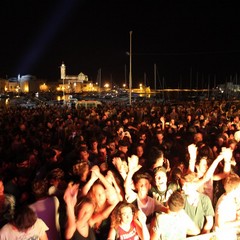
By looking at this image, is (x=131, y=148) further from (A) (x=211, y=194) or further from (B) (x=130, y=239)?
(B) (x=130, y=239)

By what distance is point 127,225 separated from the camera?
3.62 metres

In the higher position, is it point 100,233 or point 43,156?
point 43,156

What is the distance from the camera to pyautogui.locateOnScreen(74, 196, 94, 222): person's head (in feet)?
12.3

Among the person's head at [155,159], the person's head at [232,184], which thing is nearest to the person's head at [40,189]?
the person's head at [155,159]

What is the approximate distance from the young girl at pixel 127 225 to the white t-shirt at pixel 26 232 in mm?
724

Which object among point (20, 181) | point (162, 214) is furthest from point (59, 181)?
point (162, 214)

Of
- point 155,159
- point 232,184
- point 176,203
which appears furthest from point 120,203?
point 155,159

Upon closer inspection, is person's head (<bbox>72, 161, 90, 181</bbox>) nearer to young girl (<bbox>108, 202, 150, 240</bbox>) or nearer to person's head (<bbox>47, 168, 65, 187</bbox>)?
person's head (<bbox>47, 168, 65, 187</bbox>)

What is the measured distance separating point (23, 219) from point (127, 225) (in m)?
1.07

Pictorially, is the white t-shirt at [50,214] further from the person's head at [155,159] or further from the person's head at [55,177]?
the person's head at [155,159]

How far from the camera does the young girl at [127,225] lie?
11.7 feet

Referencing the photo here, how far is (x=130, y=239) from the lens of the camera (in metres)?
3.61

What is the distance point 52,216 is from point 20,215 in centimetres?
61

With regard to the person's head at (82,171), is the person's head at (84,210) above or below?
below
